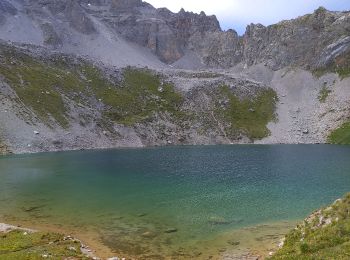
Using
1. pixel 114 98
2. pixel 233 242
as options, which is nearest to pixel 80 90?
pixel 114 98

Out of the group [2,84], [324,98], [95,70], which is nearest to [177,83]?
[95,70]

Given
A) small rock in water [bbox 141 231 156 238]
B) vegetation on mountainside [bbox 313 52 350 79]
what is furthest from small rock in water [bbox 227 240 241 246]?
vegetation on mountainside [bbox 313 52 350 79]

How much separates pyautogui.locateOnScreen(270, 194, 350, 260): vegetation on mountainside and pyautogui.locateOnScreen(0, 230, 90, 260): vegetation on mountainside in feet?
52.8

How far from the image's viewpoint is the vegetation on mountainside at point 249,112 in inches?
6442

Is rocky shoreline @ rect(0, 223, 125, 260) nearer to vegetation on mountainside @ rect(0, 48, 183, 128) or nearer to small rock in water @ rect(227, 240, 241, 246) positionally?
small rock in water @ rect(227, 240, 241, 246)

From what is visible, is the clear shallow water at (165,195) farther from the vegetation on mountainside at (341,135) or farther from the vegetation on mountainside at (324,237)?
the vegetation on mountainside at (341,135)

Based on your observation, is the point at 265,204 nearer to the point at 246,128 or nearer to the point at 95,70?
the point at 246,128

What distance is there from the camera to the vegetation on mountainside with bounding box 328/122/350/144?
147 metres

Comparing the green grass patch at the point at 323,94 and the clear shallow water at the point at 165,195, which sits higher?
the green grass patch at the point at 323,94

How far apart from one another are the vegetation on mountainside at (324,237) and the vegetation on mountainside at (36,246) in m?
16.1

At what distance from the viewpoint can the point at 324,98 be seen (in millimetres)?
177250

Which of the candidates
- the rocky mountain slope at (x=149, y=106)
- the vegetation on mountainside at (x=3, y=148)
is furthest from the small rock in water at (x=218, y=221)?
the rocky mountain slope at (x=149, y=106)

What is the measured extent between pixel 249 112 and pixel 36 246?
15165cm

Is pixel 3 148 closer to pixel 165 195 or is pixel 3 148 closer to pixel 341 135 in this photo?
pixel 165 195
